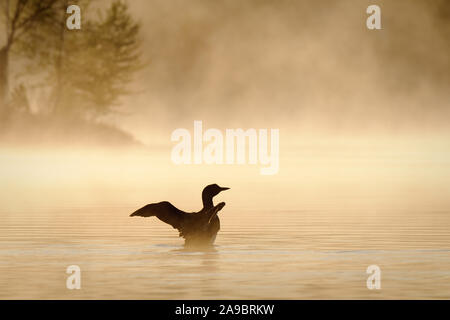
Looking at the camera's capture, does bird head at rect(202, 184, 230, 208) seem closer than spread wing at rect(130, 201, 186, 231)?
No

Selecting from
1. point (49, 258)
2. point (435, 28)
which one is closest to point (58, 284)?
point (49, 258)

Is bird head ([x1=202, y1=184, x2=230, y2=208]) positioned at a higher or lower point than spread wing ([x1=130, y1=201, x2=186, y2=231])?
higher

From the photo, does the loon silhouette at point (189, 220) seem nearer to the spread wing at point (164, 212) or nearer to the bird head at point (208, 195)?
the spread wing at point (164, 212)

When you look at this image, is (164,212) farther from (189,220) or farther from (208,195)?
(208,195)

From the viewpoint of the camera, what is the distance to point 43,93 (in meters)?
61.3

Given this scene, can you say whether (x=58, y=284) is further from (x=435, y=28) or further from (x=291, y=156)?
(x=435, y=28)

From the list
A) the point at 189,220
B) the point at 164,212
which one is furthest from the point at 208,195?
the point at 164,212

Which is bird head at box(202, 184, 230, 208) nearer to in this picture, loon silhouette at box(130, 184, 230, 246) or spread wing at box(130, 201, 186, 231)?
loon silhouette at box(130, 184, 230, 246)

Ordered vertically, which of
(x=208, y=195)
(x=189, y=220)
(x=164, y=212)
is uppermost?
(x=208, y=195)

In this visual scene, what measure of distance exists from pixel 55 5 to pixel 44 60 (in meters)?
3.50

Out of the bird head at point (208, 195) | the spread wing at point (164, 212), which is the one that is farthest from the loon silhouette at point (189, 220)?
the bird head at point (208, 195)

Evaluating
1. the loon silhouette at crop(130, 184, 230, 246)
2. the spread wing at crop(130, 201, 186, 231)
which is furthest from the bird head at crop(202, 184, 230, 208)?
the spread wing at crop(130, 201, 186, 231)

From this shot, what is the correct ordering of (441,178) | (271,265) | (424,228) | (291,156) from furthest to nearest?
(291,156) → (441,178) → (424,228) → (271,265)

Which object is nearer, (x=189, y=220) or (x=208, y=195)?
(x=189, y=220)
